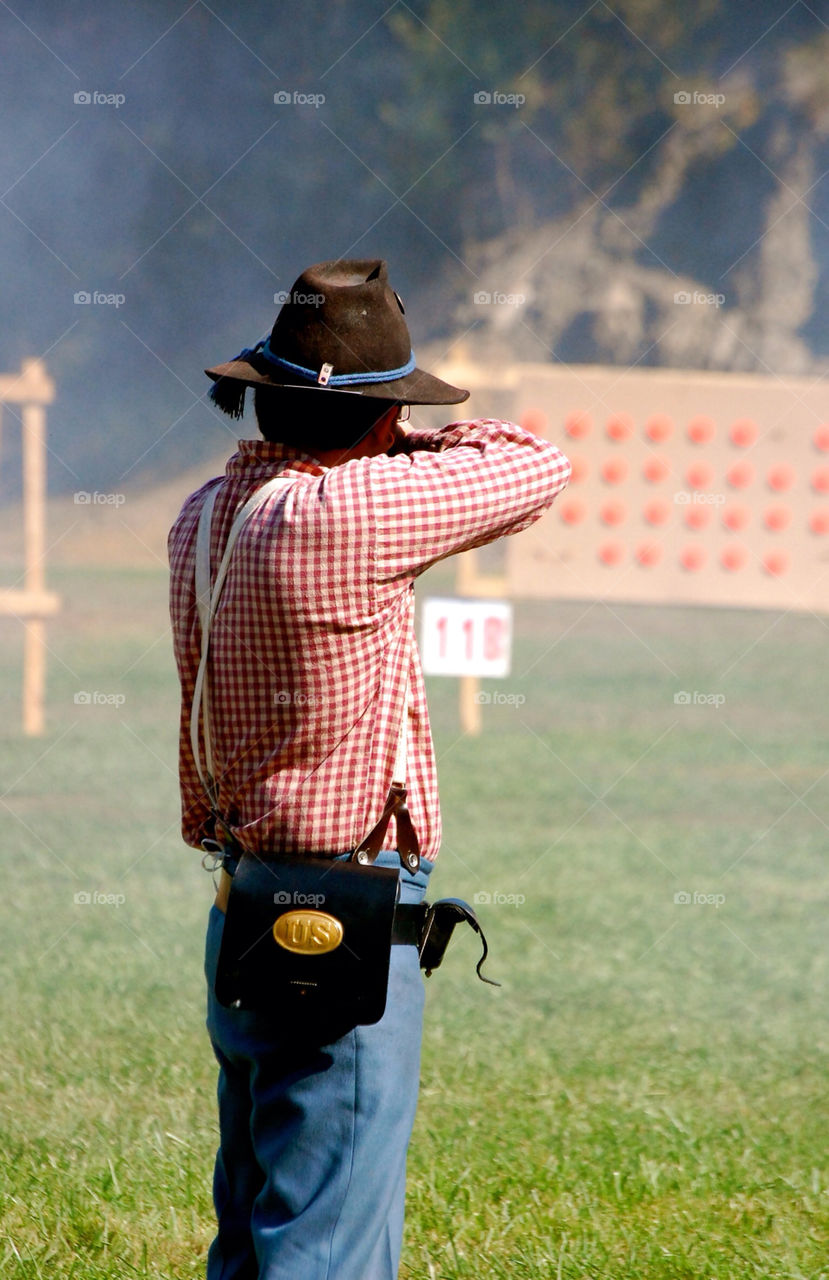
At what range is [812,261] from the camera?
72.0 feet

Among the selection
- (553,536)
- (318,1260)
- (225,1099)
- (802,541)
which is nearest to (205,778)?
(225,1099)

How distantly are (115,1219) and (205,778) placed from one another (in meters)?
1.16

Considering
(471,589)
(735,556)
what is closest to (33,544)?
(471,589)

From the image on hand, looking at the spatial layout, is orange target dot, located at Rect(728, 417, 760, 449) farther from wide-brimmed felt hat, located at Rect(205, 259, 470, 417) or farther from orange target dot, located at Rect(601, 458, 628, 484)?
wide-brimmed felt hat, located at Rect(205, 259, 470, 417)

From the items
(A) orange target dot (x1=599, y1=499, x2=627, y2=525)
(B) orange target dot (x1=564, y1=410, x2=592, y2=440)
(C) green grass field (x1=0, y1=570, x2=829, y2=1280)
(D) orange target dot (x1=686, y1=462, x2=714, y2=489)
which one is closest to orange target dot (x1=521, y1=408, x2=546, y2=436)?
(B) orange target dot (x1=564, y1=410, x2=592, y2=440)

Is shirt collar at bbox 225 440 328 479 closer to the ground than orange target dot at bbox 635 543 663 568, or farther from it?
farther from it

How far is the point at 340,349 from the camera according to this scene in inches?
68.0

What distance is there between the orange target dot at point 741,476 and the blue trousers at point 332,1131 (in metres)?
7.25

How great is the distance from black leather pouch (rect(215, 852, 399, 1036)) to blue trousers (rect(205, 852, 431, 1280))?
0.11ft

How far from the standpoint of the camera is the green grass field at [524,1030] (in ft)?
8.53

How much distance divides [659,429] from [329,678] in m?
7.16

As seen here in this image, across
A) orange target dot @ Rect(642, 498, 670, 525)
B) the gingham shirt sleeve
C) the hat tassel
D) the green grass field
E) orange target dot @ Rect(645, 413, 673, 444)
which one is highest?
the hat tassel

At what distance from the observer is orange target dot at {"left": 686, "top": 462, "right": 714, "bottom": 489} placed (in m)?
8.13

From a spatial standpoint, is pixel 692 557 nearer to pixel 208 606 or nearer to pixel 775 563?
pixel 775 563
